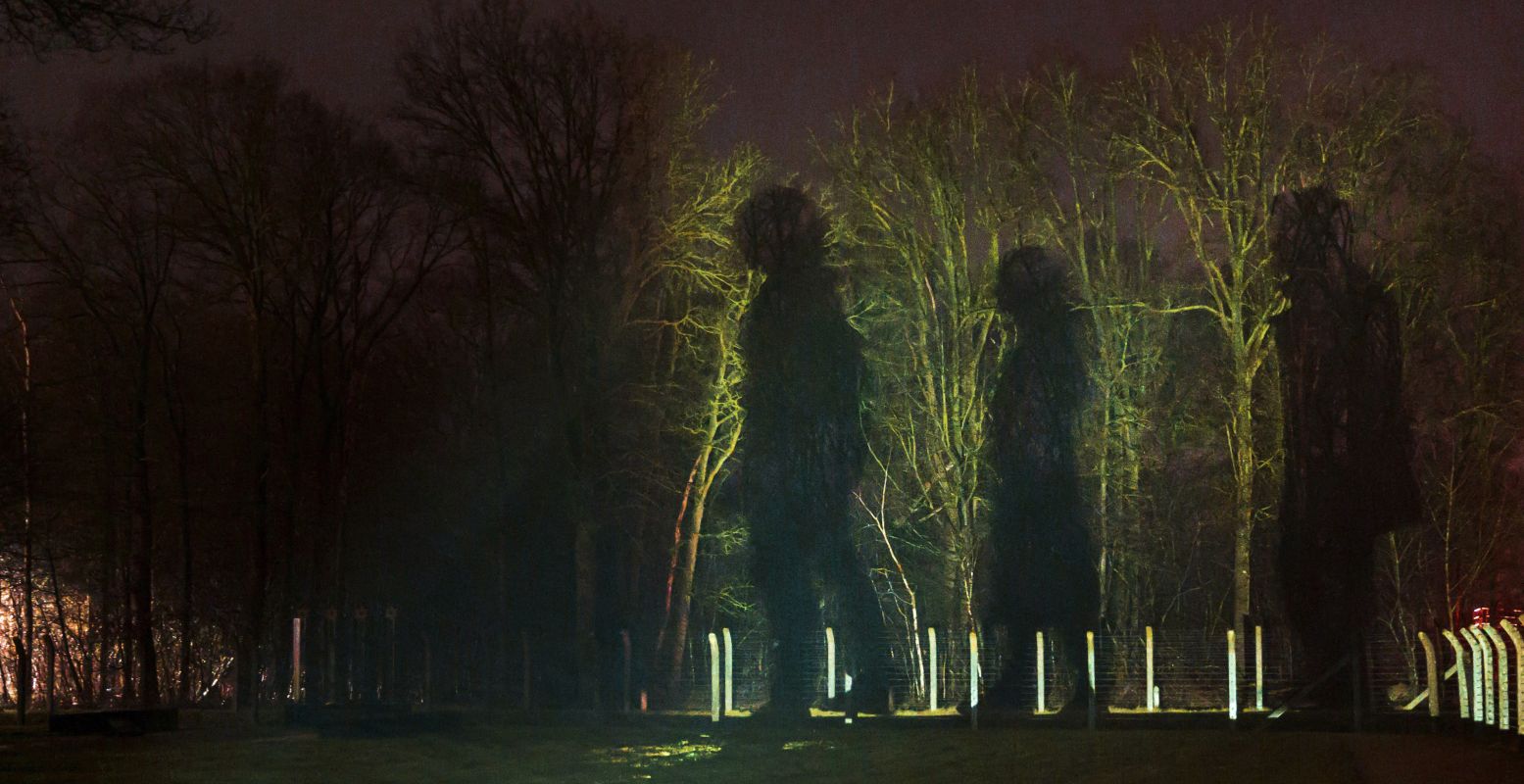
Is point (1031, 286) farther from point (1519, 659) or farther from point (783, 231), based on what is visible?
point (1519, 659)

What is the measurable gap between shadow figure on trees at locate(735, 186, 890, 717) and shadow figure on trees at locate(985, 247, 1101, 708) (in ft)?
8.09

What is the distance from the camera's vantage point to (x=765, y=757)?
16.5 metres

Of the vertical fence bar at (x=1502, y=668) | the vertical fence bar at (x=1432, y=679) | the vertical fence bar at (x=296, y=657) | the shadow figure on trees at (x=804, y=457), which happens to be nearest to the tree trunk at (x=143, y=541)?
the vertical fence bar at (x=296, y=657)

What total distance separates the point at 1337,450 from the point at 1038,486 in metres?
4.88

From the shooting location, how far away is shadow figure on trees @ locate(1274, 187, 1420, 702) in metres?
25.3

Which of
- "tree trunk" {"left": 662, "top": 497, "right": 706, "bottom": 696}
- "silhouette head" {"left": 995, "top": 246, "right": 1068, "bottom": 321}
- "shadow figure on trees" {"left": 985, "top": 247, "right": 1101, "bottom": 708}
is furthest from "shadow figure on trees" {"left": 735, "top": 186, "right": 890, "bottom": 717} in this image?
"tree trunk" {"left": 662, "top": 497, "right": 706, "bottom": 696}

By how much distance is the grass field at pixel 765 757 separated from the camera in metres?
13.9

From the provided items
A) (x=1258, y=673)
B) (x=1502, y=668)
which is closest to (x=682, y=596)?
(x=1258, y=673)

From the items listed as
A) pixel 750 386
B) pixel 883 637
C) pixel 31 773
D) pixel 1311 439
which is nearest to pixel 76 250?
pixel 750 386

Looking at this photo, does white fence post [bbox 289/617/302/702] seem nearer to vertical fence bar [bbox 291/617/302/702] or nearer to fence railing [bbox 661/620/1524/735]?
vertical fence bar [bbox 291/617/302/702]

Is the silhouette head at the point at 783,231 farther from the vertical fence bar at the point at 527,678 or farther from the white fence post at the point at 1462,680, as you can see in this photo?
the white fence post at the point at 1462,680

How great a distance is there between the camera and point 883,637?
28.4 metres

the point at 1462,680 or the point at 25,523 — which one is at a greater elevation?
the point at 25,523

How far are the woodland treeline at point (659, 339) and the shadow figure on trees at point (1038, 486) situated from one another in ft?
9.92
